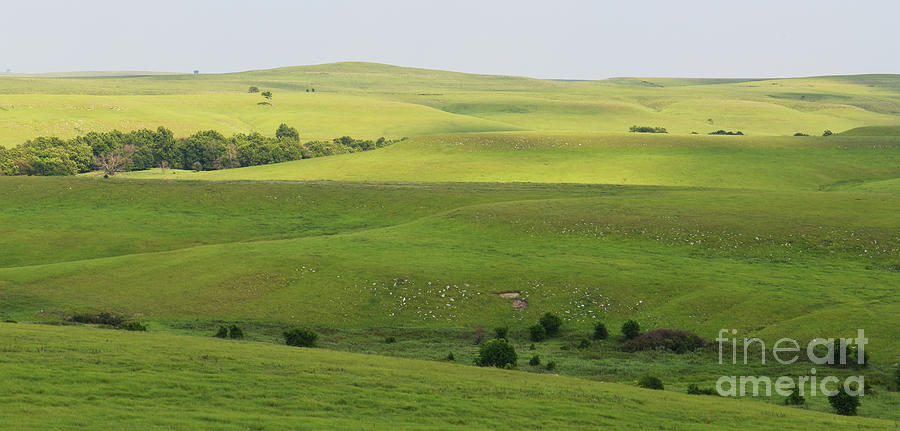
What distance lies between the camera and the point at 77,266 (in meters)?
61.8

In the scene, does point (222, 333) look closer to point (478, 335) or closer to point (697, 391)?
point (478, 335)

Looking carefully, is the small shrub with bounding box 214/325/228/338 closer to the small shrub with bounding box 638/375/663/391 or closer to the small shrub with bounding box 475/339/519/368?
the small shrub with bounding box 475/339/519/368

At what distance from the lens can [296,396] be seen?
26656 mm

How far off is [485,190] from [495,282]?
44041 mm

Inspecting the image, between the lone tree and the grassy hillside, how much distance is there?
9.41 meters

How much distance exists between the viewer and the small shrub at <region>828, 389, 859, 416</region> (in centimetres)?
3000

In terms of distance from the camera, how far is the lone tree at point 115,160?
15850cm

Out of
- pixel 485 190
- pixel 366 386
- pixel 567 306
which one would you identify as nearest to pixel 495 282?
pixel 567 306

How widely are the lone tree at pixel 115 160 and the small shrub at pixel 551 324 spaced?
128 metres

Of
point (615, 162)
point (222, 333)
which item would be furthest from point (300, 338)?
point (615, 162)

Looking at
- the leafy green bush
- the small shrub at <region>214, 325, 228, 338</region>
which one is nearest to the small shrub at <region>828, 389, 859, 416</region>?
the leafy green bush

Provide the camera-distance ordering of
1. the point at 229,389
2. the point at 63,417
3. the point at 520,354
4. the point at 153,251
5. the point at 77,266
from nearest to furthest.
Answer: the point at 63,417
the point at 229,389
the point at 520,354
the point at 77,266
the point at 153,251

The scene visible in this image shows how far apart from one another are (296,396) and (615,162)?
111580mm

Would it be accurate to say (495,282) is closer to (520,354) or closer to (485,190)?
(520,354)
